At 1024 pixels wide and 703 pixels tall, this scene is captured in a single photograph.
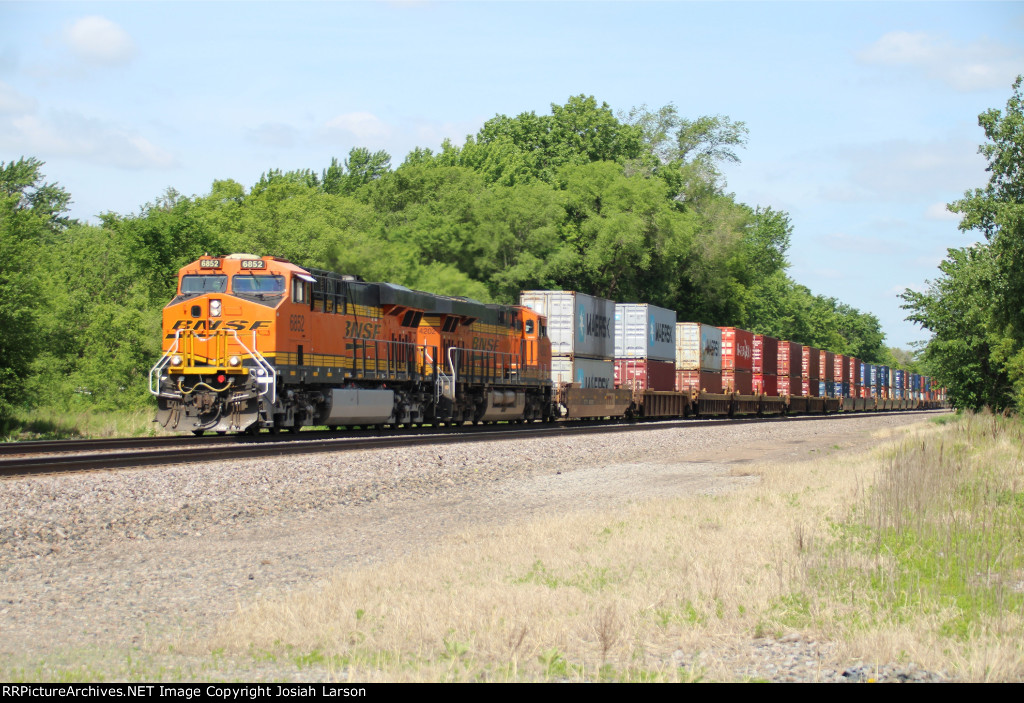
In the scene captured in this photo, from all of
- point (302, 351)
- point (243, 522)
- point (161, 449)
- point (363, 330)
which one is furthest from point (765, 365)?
point (243, 522)

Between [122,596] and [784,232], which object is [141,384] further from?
[784,232]

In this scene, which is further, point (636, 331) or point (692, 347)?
point (692, 347)

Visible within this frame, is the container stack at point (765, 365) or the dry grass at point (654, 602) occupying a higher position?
the container stack at point (765, 365)

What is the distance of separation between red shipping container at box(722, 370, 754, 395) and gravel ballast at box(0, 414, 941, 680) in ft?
92.8

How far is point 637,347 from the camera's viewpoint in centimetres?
4106

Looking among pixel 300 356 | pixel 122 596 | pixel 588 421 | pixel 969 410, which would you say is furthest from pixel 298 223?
pixel 122 596

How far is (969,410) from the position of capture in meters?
49.2

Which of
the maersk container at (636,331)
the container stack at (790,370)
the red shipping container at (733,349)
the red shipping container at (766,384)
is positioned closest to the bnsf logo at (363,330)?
the maersk container at (636,331)

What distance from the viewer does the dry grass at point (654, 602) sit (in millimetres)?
6496

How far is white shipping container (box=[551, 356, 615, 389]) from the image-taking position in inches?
1452

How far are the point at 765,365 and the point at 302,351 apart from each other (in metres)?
36.7

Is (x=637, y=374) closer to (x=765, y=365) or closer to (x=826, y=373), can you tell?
(x=765, y=365)

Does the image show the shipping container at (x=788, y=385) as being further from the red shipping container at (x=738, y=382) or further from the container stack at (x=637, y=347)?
the container stack at (x=637, y=347)

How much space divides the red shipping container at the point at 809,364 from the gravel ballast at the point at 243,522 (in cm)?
4236
